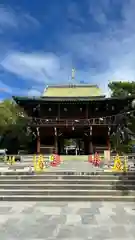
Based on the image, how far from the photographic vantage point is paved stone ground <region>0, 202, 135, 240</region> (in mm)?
7355

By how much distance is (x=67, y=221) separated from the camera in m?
8.77

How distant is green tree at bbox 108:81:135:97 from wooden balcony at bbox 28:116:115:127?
761 cm

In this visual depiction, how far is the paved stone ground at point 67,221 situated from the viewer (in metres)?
7.36

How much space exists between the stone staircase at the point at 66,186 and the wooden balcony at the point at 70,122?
23.4 m

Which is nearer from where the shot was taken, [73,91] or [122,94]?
[122,94]

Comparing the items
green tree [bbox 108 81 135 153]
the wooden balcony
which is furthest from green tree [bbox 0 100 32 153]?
green tree [bbox 108 81 135 153]

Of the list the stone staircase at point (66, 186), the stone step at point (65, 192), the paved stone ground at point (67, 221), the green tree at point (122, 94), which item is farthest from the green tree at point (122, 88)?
the paved stone ground at point (67, 221)

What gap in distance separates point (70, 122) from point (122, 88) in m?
12.0

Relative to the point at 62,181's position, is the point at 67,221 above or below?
below

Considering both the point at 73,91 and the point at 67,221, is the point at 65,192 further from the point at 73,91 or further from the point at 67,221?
the point at 73,91

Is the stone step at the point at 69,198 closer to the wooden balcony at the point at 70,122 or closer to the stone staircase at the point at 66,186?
the stone staircase at the point at 66,186

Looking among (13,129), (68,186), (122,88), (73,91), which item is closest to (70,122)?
(73,91)

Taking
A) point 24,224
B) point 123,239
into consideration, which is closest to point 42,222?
point 24,224

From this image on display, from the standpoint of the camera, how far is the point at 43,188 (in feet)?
43.4
